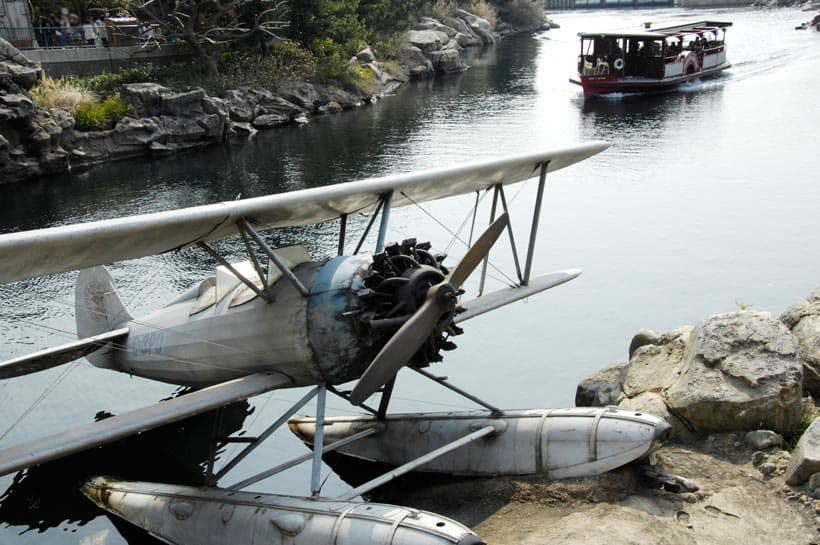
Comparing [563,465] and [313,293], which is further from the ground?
[313,293]

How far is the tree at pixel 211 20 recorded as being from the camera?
34.6 metres

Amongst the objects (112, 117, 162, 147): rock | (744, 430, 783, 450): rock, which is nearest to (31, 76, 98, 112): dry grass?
(112, 117, 162, 147): rock

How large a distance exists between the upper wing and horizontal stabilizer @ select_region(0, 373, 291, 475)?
1.60 metres

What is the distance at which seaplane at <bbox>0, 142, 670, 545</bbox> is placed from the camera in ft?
23.7

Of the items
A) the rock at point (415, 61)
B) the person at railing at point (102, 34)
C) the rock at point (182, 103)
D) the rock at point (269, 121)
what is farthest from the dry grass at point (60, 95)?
the rock at point (415, 61)

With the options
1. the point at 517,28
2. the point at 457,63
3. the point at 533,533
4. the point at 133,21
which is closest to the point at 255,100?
the point at 133,21

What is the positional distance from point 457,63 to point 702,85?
55.8ft

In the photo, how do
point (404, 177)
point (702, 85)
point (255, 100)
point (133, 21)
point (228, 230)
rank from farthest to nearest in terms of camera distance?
1. point (702, 85)
2. point (133, 21)
3. point (255, 100)
4. point (404, 177)
5. point (228, 230)

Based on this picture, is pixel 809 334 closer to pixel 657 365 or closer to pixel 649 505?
pixel 657 365

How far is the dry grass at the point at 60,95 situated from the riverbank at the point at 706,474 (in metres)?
25.1

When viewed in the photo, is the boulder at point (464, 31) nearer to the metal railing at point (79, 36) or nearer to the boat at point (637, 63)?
the boat at point (637, 63)

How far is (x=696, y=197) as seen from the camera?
2258 centimetres

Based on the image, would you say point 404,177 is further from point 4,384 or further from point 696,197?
point 696,197

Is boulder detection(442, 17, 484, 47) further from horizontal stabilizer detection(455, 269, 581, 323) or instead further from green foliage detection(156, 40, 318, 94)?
horizontal stabilizer detection(455, 269, 581, 323)
